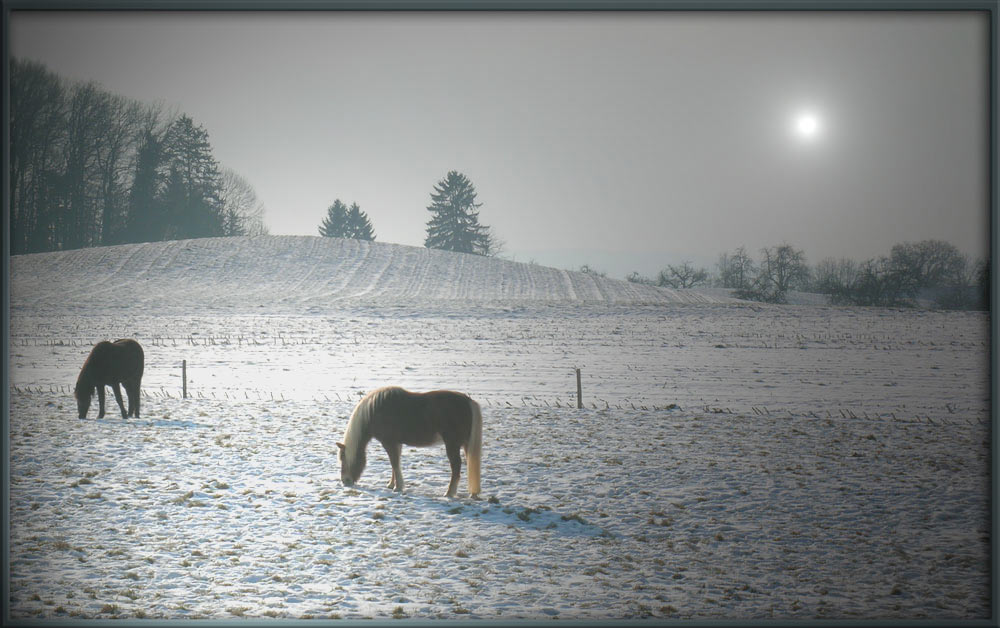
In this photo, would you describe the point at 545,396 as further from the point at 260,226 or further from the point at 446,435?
the point at 260,226

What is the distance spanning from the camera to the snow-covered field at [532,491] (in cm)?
501

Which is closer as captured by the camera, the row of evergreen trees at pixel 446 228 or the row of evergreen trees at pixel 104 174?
the row of evergreen trees at pixel 104 174

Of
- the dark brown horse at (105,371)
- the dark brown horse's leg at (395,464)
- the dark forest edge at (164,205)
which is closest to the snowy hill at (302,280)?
the dark forest edge at (164,205)

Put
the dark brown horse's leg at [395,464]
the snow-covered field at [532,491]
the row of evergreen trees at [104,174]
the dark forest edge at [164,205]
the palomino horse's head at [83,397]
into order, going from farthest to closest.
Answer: the palomino horse's head at [83,397] → the dark forest edge at [164,205] → the row of evergreen trees at [104,174] → the dark brown horse's leg at [395,464] → the snow-covered field at [532,491]

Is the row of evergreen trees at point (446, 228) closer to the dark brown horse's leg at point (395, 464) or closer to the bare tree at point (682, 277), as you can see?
the bare tree at point (682, 277)

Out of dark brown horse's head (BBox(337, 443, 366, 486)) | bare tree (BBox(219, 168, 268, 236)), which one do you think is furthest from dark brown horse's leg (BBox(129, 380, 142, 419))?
bare tree (BBox(219, 168, 268, 236))

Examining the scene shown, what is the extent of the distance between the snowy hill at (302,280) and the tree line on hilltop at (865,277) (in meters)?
2.68

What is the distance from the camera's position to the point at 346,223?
44062 millimetres

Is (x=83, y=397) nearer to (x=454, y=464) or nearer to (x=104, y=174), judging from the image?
(x=454, y=464)

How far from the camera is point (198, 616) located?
4.75m

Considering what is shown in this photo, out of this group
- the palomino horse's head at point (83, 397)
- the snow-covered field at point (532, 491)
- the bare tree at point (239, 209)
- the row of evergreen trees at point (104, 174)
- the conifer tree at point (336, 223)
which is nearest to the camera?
the snow-covered field at point (532, 491)

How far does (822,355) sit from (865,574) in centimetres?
1444

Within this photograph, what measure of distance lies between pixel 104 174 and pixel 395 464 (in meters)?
18.2

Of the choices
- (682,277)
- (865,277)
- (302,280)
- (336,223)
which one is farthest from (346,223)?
(865,277)
